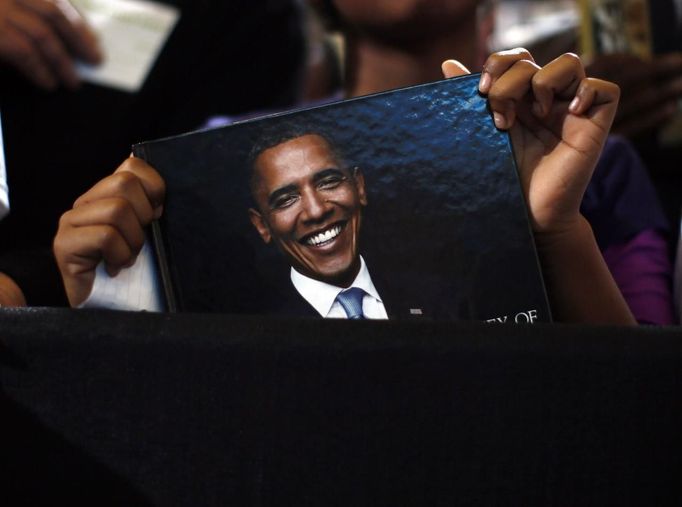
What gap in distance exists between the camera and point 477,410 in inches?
17.4

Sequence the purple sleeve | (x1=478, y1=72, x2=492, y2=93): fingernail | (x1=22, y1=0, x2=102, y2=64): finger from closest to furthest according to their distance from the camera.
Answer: (x1=478, y1=72, x2=492, y2=93): fingernail, the purple sleeve, (x1=22, y1=0, x2=102, y2=64): finger

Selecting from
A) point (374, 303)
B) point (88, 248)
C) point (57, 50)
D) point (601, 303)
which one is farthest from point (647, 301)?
point (57, 50)

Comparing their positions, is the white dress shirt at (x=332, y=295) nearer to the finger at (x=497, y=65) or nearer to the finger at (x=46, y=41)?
the finger at (x=497, y=65)

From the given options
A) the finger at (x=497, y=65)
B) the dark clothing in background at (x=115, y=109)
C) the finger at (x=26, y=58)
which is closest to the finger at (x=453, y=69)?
the finger at (x=497, y=65)

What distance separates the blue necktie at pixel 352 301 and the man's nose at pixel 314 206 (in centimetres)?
5

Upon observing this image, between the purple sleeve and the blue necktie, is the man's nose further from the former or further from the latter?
the purple sleeve

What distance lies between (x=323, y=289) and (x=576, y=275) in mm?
171

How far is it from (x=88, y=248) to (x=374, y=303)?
196 millimetres

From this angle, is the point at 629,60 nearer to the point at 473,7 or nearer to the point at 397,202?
the point at 473,7

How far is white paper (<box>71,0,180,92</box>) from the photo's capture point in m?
1.06

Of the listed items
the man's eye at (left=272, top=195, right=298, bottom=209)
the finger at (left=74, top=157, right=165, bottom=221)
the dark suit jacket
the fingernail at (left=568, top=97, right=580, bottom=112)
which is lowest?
the dark suit jacket

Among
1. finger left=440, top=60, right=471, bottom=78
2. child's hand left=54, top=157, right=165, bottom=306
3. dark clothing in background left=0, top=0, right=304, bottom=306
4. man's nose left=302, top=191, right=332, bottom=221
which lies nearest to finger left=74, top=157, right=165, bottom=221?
child's hand left=54, top=157, right=165, bottom=306

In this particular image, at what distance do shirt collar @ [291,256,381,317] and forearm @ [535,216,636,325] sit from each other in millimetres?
125

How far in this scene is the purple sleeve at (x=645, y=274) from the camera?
771 millimetres
